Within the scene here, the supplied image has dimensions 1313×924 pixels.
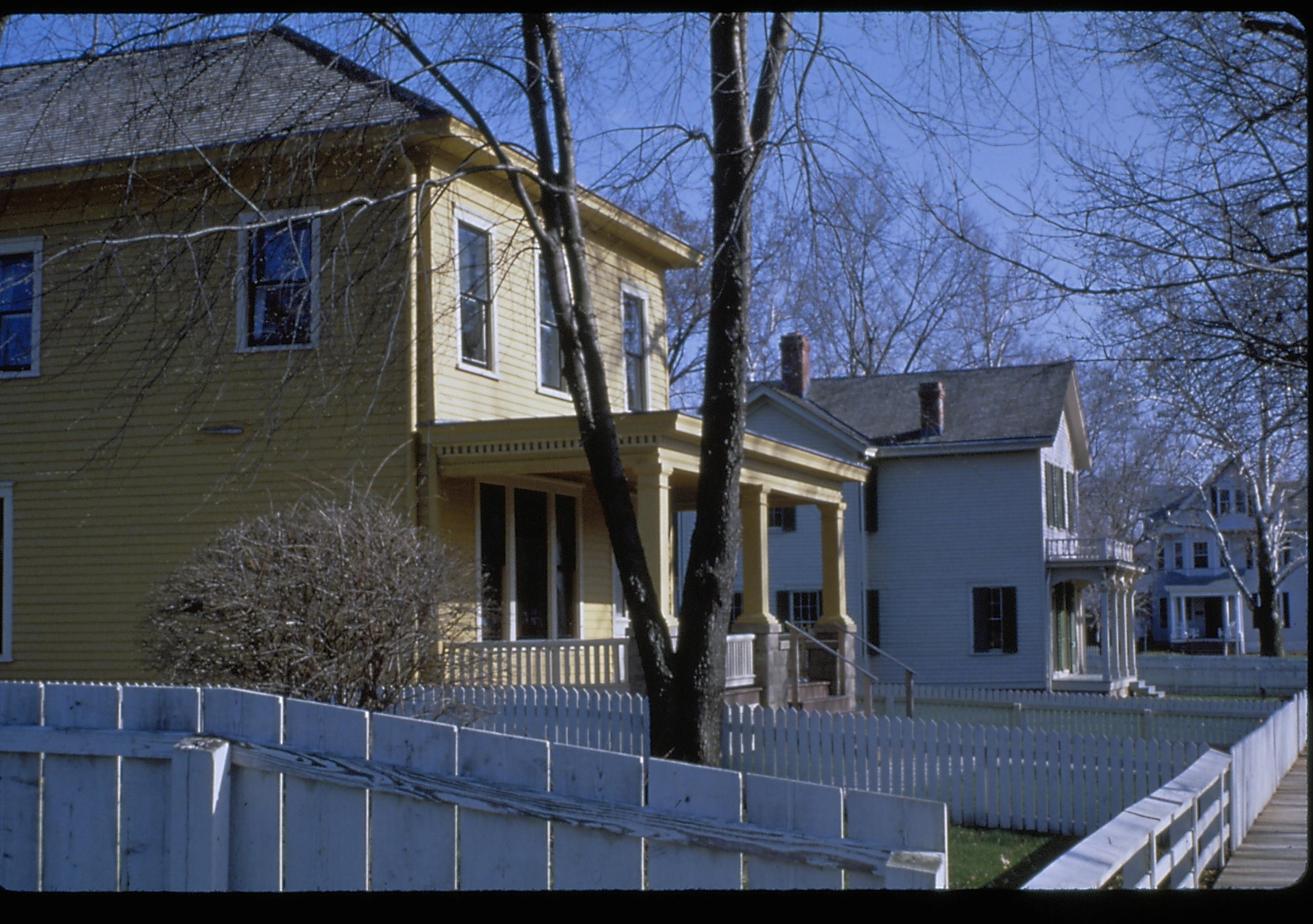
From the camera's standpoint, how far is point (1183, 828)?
7.67m

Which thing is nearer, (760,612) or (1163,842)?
(1163,842)

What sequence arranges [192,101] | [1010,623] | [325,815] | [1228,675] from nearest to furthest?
1. [325,815]
2. [192,101]
3. [1010,623]
4. [1228,675]

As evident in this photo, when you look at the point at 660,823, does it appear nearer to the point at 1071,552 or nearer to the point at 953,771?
the point at 953,771

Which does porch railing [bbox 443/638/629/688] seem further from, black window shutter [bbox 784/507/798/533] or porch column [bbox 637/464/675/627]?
black window shutter [bbox 784/507/798/533]

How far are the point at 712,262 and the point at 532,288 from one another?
8189 mm

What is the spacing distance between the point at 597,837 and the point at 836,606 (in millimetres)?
16437

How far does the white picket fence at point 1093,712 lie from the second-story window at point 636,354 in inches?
253

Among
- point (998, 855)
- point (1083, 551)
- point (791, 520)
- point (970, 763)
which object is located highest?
point (791, 520)

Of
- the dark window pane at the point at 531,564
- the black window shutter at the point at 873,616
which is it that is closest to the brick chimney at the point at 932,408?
the black window shutter at the point at 873,616

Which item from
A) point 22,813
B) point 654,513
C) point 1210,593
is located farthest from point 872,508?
point 1210,593

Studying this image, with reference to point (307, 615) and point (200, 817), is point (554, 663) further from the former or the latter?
point (200, 817)

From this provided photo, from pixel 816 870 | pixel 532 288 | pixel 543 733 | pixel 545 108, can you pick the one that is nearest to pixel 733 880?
pixel 816 870

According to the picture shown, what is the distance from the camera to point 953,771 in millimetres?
12984

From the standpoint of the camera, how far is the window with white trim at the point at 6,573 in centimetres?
1583
